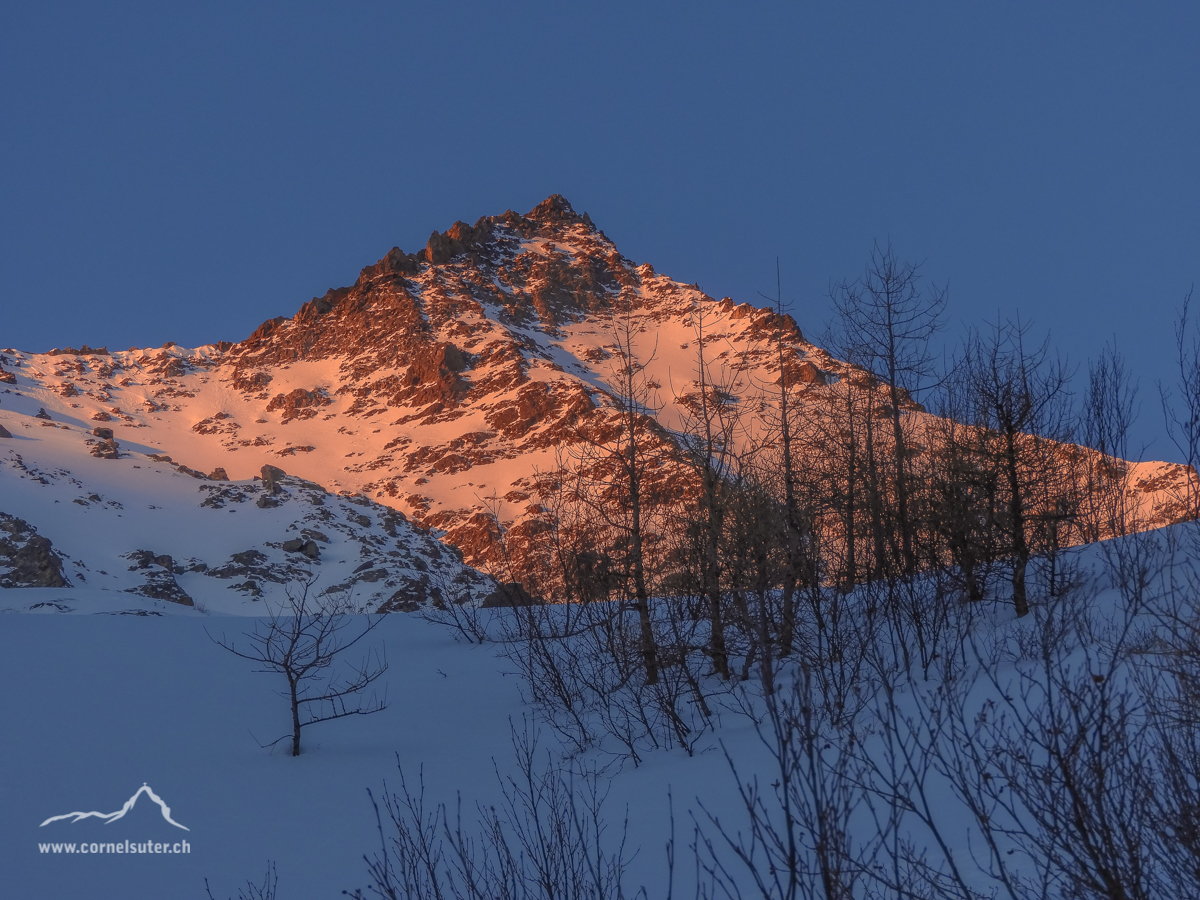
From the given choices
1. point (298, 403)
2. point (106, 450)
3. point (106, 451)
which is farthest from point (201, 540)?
point (298, 403)

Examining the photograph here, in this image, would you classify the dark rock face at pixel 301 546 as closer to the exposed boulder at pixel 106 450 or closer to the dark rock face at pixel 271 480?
the dark rock face at pixel 271 480

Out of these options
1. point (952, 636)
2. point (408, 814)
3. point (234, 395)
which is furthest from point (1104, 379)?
point (234, 395)

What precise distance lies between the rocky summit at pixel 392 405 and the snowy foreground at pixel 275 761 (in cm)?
2216

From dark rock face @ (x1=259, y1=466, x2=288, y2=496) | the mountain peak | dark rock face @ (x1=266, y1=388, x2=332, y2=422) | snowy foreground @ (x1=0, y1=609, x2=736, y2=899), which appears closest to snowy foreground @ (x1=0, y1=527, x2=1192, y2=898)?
snowy foreground @ (x1=0, y1=609, x2=736, y2=899)

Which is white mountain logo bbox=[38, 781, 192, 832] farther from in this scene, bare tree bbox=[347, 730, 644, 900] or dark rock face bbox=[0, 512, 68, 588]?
dark rock face bbox=[0, 512, 68, 588]

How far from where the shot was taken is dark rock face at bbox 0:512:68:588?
1286 inches

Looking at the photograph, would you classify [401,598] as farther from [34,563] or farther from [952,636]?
[952,636]

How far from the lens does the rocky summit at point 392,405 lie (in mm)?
43938

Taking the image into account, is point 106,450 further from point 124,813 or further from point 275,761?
point 124,813

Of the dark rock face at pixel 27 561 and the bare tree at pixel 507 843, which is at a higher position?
the dark rock face at pixel 27 561

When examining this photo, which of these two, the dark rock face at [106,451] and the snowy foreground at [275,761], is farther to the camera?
the dark rock face at [106,451]

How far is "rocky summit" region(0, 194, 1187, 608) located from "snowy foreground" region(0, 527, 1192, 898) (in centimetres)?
2216

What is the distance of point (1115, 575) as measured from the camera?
10055mm

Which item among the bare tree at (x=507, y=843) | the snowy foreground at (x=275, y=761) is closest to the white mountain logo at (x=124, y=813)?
the snowy foreground at (x=275, y=761)
